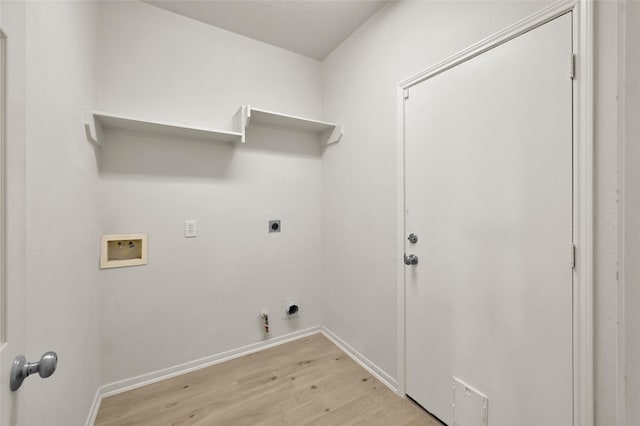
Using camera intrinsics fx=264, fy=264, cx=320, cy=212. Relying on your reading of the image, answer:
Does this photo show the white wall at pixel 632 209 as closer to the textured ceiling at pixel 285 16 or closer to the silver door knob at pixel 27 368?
the silver door knob at pixel 27 368

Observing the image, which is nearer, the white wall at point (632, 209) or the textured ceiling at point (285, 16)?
the white wall at point (632, 209)

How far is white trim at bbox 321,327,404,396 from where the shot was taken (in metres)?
1.78

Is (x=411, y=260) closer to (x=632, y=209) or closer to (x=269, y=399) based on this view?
(x=269, y=399)

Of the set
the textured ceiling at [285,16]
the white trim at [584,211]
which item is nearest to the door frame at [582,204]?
the white trim at [584,211]

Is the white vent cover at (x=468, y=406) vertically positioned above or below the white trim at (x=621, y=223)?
below

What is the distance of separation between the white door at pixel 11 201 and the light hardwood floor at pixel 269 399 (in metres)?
1.22

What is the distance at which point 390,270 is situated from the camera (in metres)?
1.79

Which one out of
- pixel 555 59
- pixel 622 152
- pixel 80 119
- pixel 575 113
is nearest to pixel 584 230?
pixel 575 113

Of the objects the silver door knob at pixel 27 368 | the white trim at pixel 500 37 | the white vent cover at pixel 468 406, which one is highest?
the white trim at pixel 500 37

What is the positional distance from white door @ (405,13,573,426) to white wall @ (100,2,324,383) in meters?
1.11

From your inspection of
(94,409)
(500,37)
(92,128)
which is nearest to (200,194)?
(92,128)

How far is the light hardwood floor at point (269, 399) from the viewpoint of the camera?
151 centimetres

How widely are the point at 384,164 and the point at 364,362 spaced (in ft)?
4.87

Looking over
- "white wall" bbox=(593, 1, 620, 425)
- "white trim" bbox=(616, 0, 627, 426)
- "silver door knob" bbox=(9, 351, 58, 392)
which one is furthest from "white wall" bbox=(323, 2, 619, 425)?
"silver door knob" bbox=(9, 351, 58, 392)
